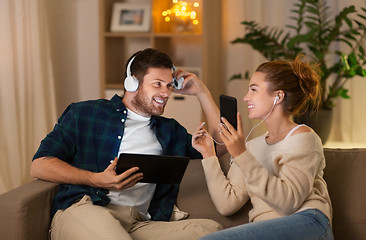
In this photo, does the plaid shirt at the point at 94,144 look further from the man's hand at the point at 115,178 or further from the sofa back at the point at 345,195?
the sofa back at the point at 345,195

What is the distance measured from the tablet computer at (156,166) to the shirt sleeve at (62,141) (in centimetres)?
27

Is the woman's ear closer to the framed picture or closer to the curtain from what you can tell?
the curtain

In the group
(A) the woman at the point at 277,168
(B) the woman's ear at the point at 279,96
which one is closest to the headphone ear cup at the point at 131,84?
(A) the woman at the point at 277,168

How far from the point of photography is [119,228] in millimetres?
1869

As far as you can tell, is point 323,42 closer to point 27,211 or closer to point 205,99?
point 205,99

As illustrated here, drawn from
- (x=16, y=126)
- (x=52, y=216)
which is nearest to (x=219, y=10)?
(x=16, y=126)

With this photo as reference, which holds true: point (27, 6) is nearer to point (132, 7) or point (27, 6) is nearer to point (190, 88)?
point (132, 7)

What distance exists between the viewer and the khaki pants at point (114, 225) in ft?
6.14

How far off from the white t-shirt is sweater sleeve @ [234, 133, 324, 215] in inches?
19.5

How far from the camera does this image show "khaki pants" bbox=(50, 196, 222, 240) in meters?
1.87

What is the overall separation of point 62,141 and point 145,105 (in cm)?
34

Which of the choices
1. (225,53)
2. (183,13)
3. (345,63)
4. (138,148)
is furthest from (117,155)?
(225,53)

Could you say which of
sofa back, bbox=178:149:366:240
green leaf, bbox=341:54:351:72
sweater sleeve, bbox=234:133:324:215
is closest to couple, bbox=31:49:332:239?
sweater sleeve, bbox=234:133:324:215

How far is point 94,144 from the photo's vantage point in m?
2.16
